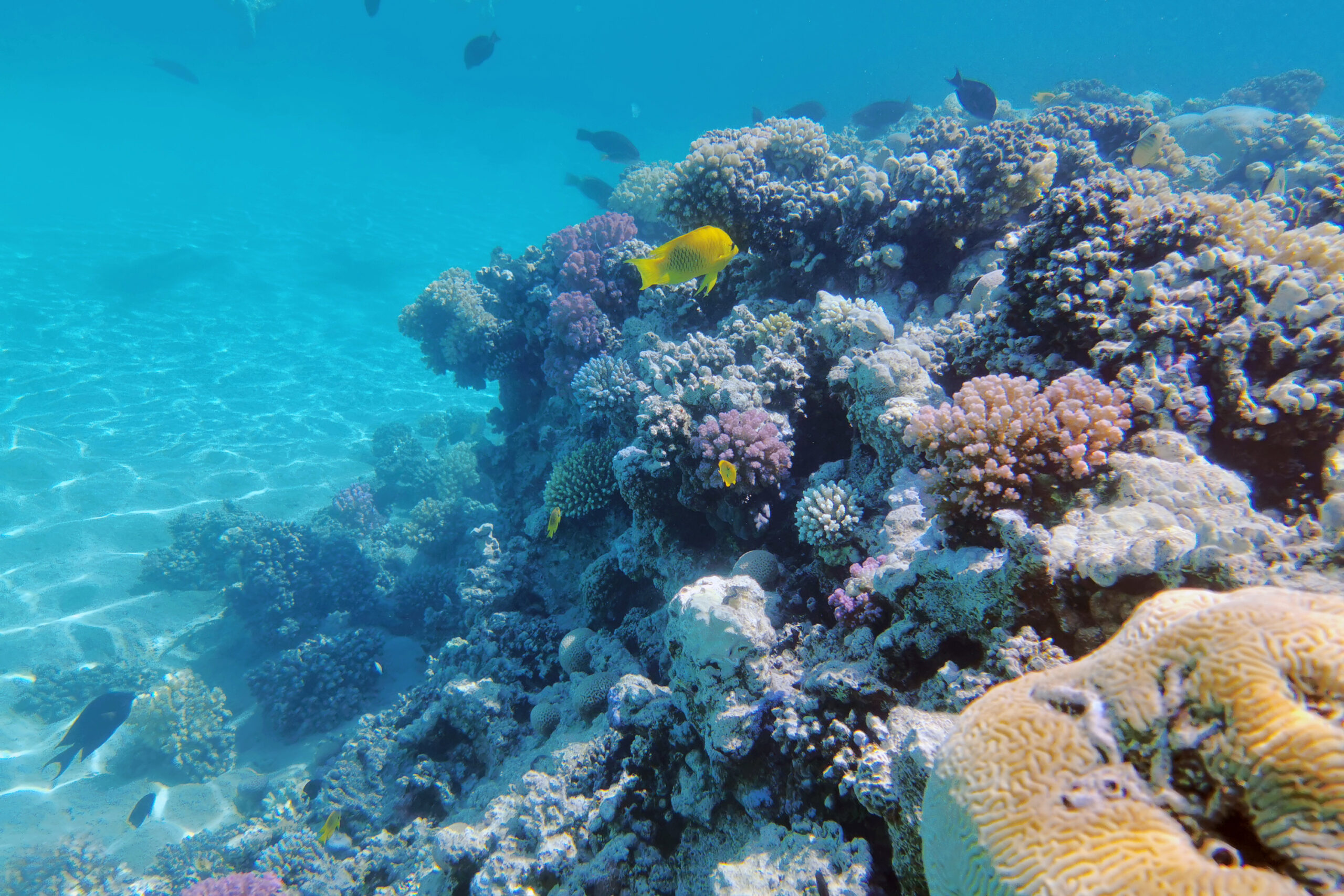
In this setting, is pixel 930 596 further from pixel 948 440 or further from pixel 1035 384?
pixel 1035 384

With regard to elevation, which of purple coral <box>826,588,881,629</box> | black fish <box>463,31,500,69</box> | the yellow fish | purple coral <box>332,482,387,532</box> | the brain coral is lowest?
purple coral <box>332,482,387,532</box>

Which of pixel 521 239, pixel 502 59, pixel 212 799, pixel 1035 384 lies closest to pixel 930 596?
pixel 1035 384

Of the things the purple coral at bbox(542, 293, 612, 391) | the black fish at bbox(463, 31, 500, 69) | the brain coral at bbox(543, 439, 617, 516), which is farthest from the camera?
the black fish at bbox(463, 31, 500, 69)

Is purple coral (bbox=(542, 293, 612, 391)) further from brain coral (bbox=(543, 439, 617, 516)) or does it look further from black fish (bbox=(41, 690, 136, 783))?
black fish (bbox=(41, 690, 136, 783))

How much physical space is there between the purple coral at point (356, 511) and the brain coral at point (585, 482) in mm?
7305

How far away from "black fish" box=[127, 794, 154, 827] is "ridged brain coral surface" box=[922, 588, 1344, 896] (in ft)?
31.9

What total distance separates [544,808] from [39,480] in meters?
14.7

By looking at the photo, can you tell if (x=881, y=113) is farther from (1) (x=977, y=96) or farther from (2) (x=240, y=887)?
(2) (x=240, y=887)

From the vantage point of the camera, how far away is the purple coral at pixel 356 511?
11.0m

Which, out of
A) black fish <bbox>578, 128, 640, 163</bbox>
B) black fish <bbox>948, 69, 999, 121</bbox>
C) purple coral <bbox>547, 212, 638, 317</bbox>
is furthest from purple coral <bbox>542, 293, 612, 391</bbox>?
black fish <bbox>578, 128, 640, 163</bbox>

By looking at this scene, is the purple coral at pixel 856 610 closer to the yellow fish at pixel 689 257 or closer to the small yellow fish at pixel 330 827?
the yellow fish at pixel 689 257

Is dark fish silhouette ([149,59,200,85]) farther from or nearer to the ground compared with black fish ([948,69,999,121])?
farther from the ground

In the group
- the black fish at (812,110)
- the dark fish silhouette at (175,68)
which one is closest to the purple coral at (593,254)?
the black fish at (812,110)

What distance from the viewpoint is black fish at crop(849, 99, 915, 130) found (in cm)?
1363
